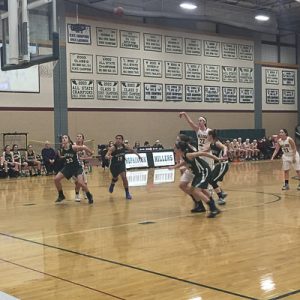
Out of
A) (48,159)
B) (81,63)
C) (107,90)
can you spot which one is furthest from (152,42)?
(48,159)

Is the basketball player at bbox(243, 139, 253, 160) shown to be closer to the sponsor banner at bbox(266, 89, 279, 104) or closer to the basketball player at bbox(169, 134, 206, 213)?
the sponsor banner at bbox(266, 89, 279, 104)

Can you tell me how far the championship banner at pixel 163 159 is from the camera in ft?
86.3

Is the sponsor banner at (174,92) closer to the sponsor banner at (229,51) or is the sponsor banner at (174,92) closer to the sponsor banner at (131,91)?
the sponsor banner at (131,91)

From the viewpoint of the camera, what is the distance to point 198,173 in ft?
33.9

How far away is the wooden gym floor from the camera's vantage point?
545cm

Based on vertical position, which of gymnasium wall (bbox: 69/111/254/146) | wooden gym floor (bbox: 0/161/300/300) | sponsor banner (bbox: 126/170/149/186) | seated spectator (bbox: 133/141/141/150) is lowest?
sponsor banner (bbox: 126/170/149/186)

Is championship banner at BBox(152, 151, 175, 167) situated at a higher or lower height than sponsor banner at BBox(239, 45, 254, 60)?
lower

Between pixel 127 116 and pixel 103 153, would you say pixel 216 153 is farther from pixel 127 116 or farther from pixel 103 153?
pixel 127 116

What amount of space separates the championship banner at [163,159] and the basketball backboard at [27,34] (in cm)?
1690

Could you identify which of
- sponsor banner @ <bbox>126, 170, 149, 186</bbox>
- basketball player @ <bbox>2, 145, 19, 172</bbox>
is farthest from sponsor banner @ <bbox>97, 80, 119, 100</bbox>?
basketball player @ <bbox>2, 145, 19, 172</bbox>

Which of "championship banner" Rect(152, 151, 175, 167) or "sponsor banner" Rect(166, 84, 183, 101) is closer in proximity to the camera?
"championship banner" Rect(152, 151, 175, 167)

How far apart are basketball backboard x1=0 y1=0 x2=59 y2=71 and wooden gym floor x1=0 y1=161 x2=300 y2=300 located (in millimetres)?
2975

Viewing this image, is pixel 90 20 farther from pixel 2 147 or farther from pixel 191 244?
pixel 191 244

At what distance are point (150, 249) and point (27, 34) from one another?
4263mm
